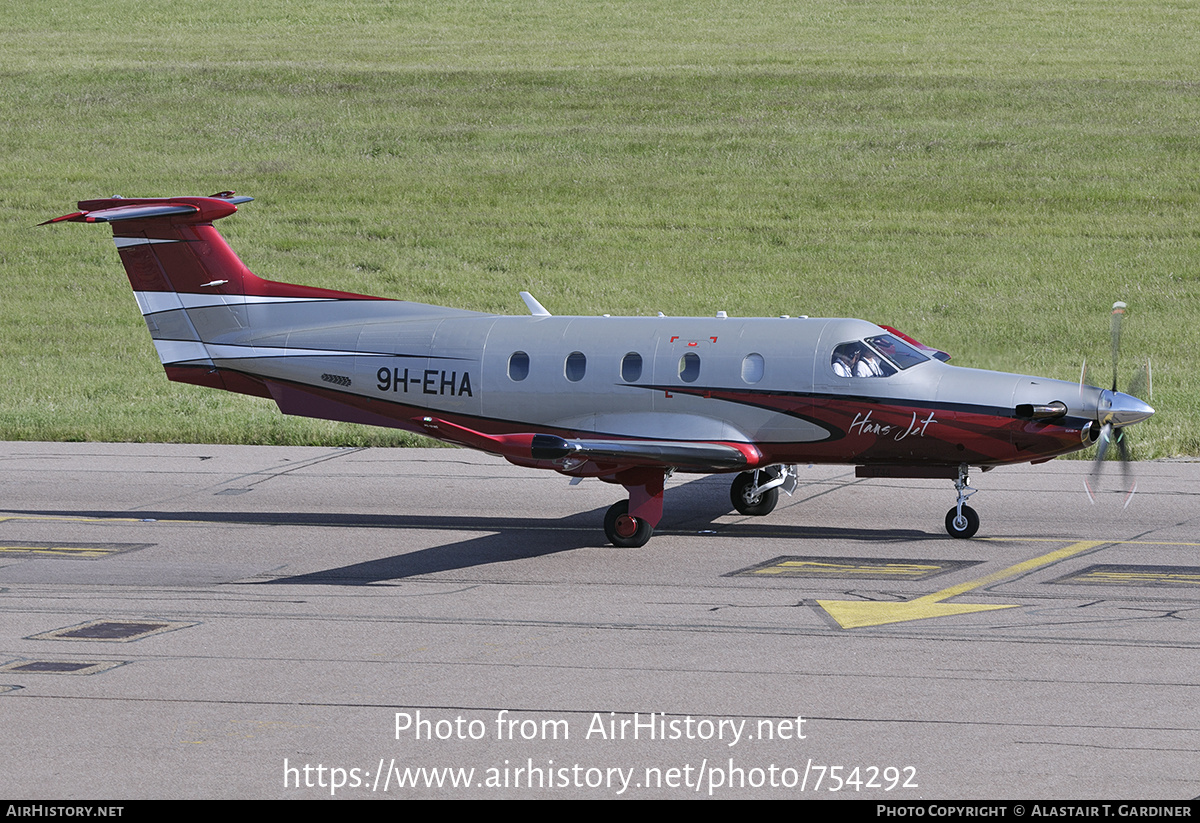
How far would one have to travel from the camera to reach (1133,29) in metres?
58.1

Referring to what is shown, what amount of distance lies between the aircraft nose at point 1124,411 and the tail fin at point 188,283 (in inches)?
376

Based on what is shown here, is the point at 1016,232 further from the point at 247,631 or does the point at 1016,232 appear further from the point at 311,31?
the point at 311,31

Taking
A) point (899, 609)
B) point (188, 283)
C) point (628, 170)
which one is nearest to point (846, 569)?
point (899, 609)

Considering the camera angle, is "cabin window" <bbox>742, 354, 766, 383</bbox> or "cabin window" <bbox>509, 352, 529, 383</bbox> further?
"cabin window" <bbox>509, 352, 529, 383</bbox>

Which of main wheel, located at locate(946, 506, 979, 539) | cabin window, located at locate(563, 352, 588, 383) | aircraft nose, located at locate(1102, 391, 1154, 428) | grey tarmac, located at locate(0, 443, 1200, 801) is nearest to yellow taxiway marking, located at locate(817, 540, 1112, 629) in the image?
grey tarmac, located at locate(0, 443, 1200, 801)

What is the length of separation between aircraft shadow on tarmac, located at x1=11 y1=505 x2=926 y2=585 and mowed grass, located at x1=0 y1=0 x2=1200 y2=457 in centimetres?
593

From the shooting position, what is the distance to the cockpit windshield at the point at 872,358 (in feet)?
55.9

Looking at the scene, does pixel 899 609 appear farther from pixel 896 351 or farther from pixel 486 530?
pixel 486 530

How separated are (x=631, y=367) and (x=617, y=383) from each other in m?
0.26

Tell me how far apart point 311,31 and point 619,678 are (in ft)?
181

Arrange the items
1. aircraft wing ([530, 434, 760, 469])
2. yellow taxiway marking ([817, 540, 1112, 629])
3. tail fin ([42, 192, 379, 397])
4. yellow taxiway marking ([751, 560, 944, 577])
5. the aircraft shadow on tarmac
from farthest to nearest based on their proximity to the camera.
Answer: tail fin ([42, 192, 379, 397])
aircraft wing ([530, 434, 760, 469])
the aircraft shadow on tarmac
yellow taxiway marking ([751, 560, 944, 577])
yellow taxiway marking ([817, 540, 1112, 629])

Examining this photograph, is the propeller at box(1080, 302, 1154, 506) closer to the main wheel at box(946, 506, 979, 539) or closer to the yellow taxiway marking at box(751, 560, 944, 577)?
the main wheel at box(946, 506, 979, 539)

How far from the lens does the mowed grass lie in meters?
34.6
